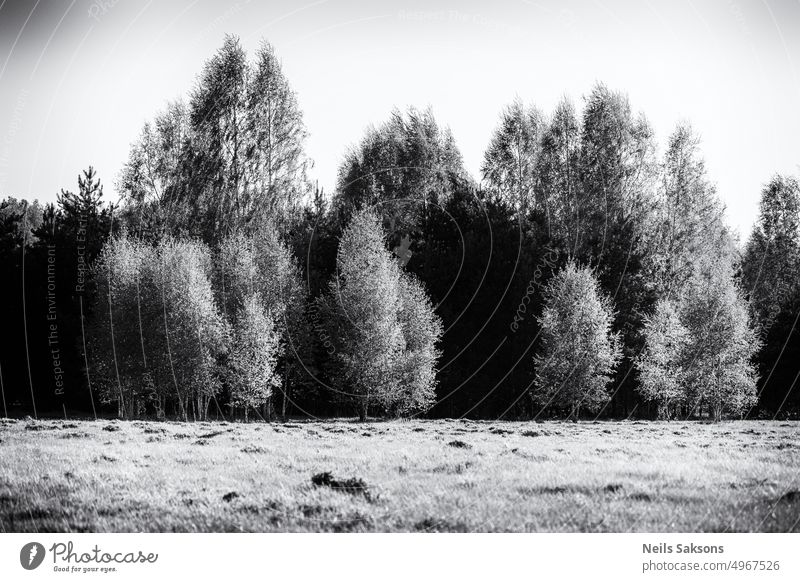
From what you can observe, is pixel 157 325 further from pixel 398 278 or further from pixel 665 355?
pixel 665 355

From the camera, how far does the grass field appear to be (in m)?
9.96

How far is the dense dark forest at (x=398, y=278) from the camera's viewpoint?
2950 cm

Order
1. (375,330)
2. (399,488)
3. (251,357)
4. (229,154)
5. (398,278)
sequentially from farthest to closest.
A: (398,278)
(375,330)
(251,357)
(229,154)
(399,488)

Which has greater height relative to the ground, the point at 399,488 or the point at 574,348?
the point at 574,348

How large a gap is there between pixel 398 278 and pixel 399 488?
20674 millimetres

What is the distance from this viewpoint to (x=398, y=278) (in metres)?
31.5

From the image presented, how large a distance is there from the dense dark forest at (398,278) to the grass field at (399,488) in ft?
46.9

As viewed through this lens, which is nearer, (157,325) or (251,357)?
(251,357)

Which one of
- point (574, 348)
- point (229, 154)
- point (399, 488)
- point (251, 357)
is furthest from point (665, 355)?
point (399, 488)

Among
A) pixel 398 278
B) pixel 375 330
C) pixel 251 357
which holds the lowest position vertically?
pixel 251 357

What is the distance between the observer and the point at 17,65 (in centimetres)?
1199

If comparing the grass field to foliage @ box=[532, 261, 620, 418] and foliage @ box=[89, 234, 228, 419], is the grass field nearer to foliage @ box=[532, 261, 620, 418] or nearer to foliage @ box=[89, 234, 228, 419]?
foliage @ box=[89, 234, 228, 419]

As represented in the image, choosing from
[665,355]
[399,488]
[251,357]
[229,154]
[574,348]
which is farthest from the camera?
[665,355]

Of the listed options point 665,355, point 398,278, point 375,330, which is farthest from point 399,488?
point 665,355
